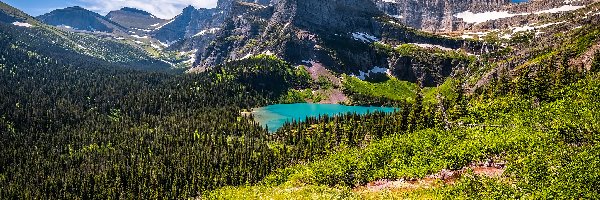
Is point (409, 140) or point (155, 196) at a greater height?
point (409, 140)

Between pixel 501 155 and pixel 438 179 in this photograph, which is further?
pixel 501 155

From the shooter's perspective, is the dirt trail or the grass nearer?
the grass

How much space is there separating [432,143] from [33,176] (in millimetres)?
174246

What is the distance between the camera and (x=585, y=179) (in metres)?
62.8

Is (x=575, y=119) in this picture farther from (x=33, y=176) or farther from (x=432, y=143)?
(x=33, y=176)

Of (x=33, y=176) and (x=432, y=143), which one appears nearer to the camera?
(x=432, y=143)

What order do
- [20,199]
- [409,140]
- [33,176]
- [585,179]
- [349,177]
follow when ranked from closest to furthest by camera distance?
[585,179] < [349,177] < [409,140] < [20,199] < [33,176]

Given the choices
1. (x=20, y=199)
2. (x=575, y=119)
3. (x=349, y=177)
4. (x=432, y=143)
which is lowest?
(x=20, y=199)

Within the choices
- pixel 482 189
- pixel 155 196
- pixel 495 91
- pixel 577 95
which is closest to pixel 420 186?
pixel 482 189

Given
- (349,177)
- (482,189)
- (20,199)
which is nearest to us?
(482,189)

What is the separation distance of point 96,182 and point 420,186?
145 meters

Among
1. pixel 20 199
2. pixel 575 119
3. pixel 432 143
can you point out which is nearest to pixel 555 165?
pixel 575 119

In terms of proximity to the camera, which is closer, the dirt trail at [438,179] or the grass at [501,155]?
the grass at [501,155]

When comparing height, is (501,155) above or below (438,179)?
above
